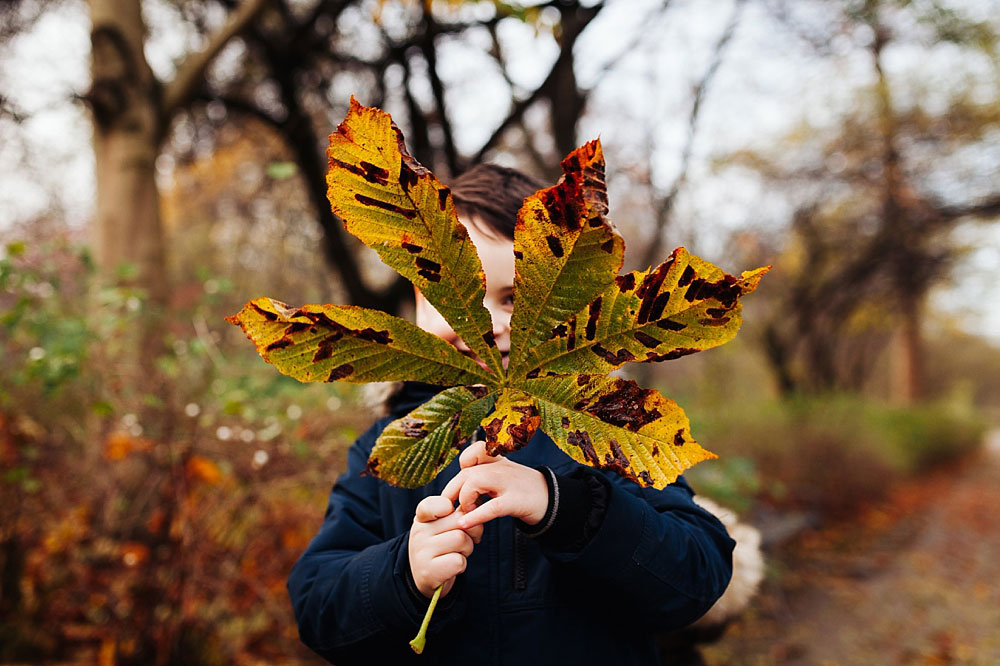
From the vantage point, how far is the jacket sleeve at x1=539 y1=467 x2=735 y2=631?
0.94 m

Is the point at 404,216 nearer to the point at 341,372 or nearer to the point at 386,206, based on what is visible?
the point at 386,206

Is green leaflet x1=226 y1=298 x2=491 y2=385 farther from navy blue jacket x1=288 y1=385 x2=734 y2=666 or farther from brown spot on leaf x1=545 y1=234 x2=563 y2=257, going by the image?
navy blue jacket x1=288 y1=385 x2=734 y2=666

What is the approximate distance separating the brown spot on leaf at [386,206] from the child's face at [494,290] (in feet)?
1.40

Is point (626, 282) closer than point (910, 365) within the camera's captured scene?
Yes

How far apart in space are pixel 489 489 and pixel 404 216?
362 mm

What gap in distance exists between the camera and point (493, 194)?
1.31m

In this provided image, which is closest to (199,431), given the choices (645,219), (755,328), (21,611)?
(21,611)

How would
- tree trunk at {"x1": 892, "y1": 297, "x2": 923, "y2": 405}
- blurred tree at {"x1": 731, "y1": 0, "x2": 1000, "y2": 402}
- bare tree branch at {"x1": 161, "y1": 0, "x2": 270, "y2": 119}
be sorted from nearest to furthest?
bare tree branch at {"x1": 161, "y1": 0, "x2": 270, "y2": 119} < blurred tree at {"x1": 731, "y1": 0, "x2": 1000, "y2": 402} < tree trunk at {"x1": 892, "y1": 297, "x2": 923, "y2": 405}

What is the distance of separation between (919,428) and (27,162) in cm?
1553

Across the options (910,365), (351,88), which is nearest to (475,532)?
(351,88)

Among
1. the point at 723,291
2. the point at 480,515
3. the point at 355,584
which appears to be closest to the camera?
the point at 723,291

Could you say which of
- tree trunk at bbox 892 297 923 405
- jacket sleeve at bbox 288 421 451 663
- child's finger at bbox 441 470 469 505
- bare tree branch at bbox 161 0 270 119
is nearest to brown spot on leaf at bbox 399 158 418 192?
child's finger at bbox 441 470 469 505

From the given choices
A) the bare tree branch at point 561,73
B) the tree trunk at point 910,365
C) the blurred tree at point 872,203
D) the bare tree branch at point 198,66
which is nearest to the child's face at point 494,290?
the bare tree branch at point 561,73

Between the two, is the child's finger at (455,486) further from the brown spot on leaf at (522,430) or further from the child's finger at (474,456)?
the brown spot on leaf at (522,430)
